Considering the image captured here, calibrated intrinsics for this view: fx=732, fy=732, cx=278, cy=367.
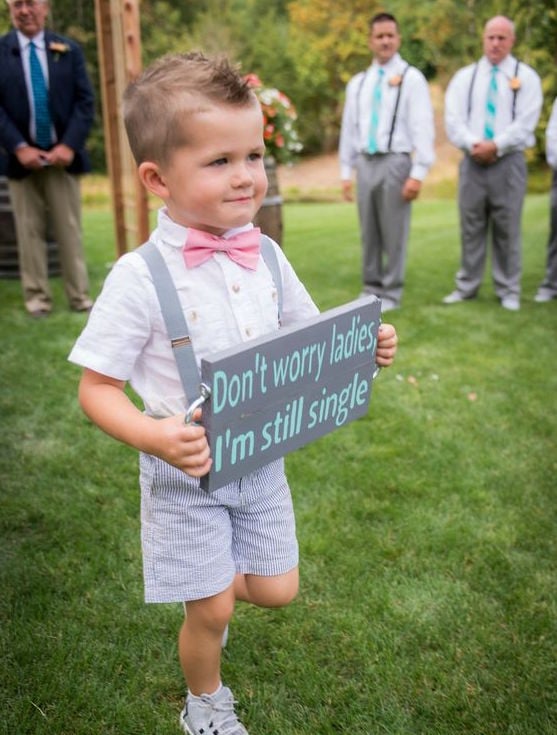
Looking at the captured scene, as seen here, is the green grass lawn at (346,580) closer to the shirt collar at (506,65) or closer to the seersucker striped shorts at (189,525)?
the seersucker striped shorts at (189,525)

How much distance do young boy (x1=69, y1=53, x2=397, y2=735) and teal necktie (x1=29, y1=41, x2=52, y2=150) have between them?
403 centimetres

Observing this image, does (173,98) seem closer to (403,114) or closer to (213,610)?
(213,610)

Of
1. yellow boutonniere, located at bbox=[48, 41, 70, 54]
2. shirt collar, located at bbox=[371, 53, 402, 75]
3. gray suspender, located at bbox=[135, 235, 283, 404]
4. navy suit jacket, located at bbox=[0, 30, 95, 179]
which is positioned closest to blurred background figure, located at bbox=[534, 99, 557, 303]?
shirt collar, located at bbox=[371, 53, 402, 75]

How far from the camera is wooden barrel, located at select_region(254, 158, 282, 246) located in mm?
5863

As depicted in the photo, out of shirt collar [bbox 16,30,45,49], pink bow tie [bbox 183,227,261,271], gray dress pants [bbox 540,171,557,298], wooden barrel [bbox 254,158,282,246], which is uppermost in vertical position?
shirt collar [bbox 16,30,45,49]

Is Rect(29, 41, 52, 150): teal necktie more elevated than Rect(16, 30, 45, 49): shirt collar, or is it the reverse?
Rect(16, 30, 45, 49): shirt collar

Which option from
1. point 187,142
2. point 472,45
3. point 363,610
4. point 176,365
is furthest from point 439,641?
point 472,45

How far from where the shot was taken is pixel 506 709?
6.49 ft

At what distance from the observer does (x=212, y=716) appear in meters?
1.84

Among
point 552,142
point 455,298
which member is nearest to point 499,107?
point 552,142

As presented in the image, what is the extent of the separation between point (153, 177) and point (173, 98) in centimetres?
17

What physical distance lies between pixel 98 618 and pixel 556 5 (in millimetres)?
10644

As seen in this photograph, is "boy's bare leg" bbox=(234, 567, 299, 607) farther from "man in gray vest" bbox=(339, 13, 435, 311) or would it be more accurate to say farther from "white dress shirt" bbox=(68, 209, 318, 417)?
"man in gray vest" bbox=(339, 13, 435, 311)

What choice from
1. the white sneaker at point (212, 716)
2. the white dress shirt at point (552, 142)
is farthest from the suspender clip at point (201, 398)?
the white dress shirt at point (552, 142)
